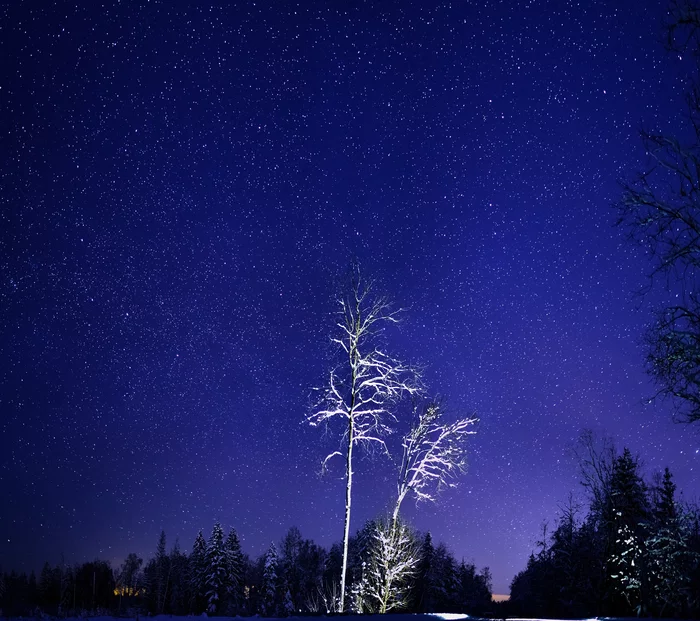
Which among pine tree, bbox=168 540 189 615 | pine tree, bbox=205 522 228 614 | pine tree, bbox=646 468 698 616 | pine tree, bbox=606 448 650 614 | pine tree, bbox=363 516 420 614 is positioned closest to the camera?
pine tree, bbox=646 468 698 616

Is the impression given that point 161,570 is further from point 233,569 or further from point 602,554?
point 602,554

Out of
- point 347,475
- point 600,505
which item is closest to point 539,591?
point 600,505

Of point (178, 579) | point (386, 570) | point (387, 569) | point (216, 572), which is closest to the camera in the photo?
point (387, 569)

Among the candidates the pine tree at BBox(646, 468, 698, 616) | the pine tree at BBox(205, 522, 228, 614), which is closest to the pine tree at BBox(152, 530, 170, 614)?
the pine tree at BBox(205, 522, 228, 614)

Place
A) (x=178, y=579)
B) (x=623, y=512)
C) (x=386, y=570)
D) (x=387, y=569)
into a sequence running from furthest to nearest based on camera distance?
(x=178, y=579) < (x=623, y=512) < (x=386, y=570) < (x=387, y=569)

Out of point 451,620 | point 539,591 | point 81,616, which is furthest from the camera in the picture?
point 539,591

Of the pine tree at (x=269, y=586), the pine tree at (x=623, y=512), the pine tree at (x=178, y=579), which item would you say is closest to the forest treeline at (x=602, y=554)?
the pine tree at (x=623, y=512)

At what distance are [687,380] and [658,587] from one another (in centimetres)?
903

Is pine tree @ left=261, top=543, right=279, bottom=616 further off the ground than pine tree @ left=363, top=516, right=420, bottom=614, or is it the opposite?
pine tree @ left=363, top=516, right=420, bottom=614

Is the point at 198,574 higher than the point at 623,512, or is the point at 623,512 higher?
the point at 623,512

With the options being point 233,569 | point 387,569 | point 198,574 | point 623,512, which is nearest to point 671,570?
point 387,569

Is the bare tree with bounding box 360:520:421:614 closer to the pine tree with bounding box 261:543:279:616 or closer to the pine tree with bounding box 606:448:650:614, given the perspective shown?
the pine tree with bounding box 606:448:650:614

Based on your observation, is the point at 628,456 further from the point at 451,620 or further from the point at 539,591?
the point at 451,620

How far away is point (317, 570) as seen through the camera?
297ft
